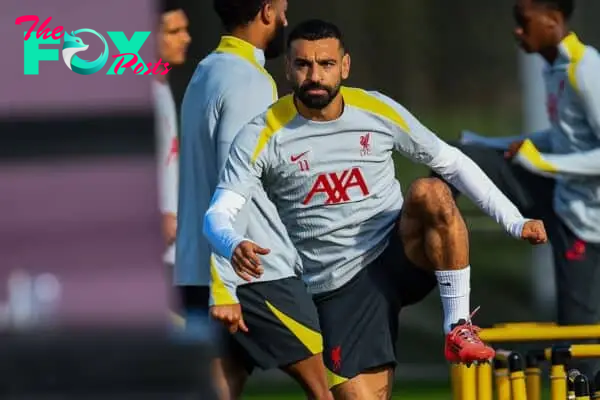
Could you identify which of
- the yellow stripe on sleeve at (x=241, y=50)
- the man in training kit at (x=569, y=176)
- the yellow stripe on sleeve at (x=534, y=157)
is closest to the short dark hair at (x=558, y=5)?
the man in training kit at (x=569, y=176)

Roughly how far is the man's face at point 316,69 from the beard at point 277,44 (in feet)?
1.63

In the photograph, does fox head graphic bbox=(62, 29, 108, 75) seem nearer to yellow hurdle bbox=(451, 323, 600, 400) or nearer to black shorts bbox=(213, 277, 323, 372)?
black shorts bbox=(213, 277, 323, 372)

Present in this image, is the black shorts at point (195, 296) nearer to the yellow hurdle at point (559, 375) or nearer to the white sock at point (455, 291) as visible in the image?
the white sock at point (455, 291)

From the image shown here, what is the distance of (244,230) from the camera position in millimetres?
5410

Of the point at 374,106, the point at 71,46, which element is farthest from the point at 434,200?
the point at 71,46

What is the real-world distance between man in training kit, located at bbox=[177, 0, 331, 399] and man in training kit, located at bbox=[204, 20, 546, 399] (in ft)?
0.23

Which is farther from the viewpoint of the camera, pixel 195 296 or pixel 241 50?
pixel 195 296

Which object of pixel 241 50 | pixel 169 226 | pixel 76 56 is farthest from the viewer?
pixel 169 226

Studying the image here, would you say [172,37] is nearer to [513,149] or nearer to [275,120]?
[513,149]

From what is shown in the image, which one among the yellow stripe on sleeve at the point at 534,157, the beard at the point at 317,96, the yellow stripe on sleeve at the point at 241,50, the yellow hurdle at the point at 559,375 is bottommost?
Answer: the yellow hurdle at the point at 559,375

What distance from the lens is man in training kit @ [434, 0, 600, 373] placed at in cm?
658

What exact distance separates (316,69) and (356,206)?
46 cm

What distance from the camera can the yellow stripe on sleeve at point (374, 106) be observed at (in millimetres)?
5305

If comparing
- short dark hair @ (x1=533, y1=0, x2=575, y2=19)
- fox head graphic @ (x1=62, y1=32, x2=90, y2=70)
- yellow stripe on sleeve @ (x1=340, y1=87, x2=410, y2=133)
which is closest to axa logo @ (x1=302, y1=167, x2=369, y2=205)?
yellow stripe on sleeve @ (x1=340, y1=87, x2=410, y2=133)
